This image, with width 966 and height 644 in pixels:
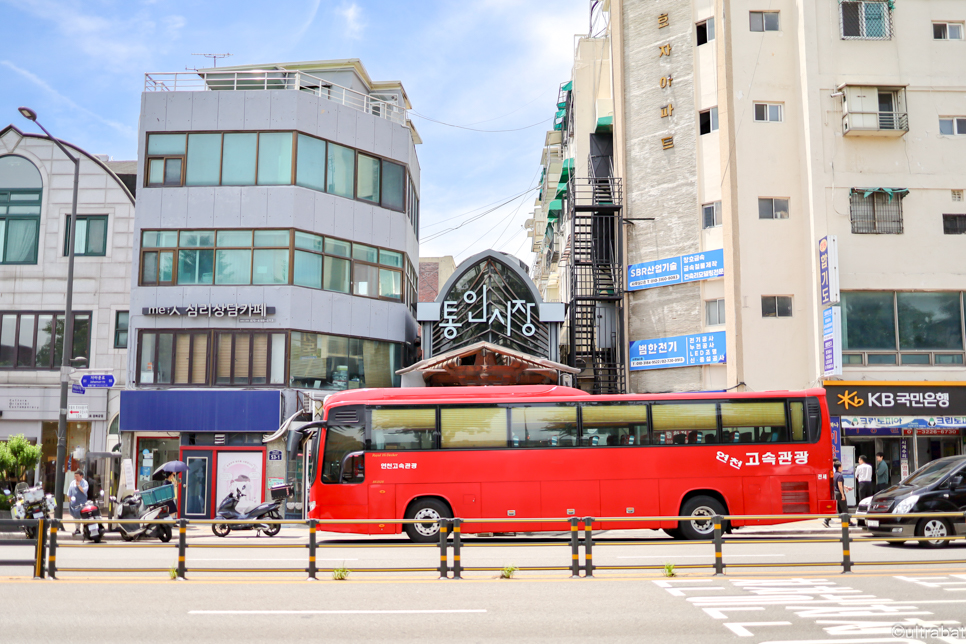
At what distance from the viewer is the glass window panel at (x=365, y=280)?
31539mm

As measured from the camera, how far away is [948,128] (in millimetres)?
28422

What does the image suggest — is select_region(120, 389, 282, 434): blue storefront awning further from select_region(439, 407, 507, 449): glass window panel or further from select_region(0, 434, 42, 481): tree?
select_region(439, 407, 507, 449): glass window panel

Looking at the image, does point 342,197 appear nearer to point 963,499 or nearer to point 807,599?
point 963,499

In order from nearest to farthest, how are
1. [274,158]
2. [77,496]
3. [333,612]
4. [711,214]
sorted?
[333,612], [77,496], [711,214], [274,158]

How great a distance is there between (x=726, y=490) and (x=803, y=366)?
10.5 m

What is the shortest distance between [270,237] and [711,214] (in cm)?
1560

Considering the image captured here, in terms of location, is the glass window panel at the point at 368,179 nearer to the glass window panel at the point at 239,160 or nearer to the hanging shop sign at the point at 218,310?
the glass window panel at the point at 239,160

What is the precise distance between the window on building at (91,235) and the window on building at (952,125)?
3126 centimetres

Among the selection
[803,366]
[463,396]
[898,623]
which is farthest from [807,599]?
[803,366]

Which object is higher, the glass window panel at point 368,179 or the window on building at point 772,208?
the glass window panel at point 368,179

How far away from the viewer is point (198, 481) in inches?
1108

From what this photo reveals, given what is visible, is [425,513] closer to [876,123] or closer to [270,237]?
A: [270,237]

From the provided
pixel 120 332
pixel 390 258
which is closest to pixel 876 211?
pixel 390 258

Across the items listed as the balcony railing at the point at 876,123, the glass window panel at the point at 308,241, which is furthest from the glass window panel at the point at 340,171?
the balcony railing at the point at 876,123
